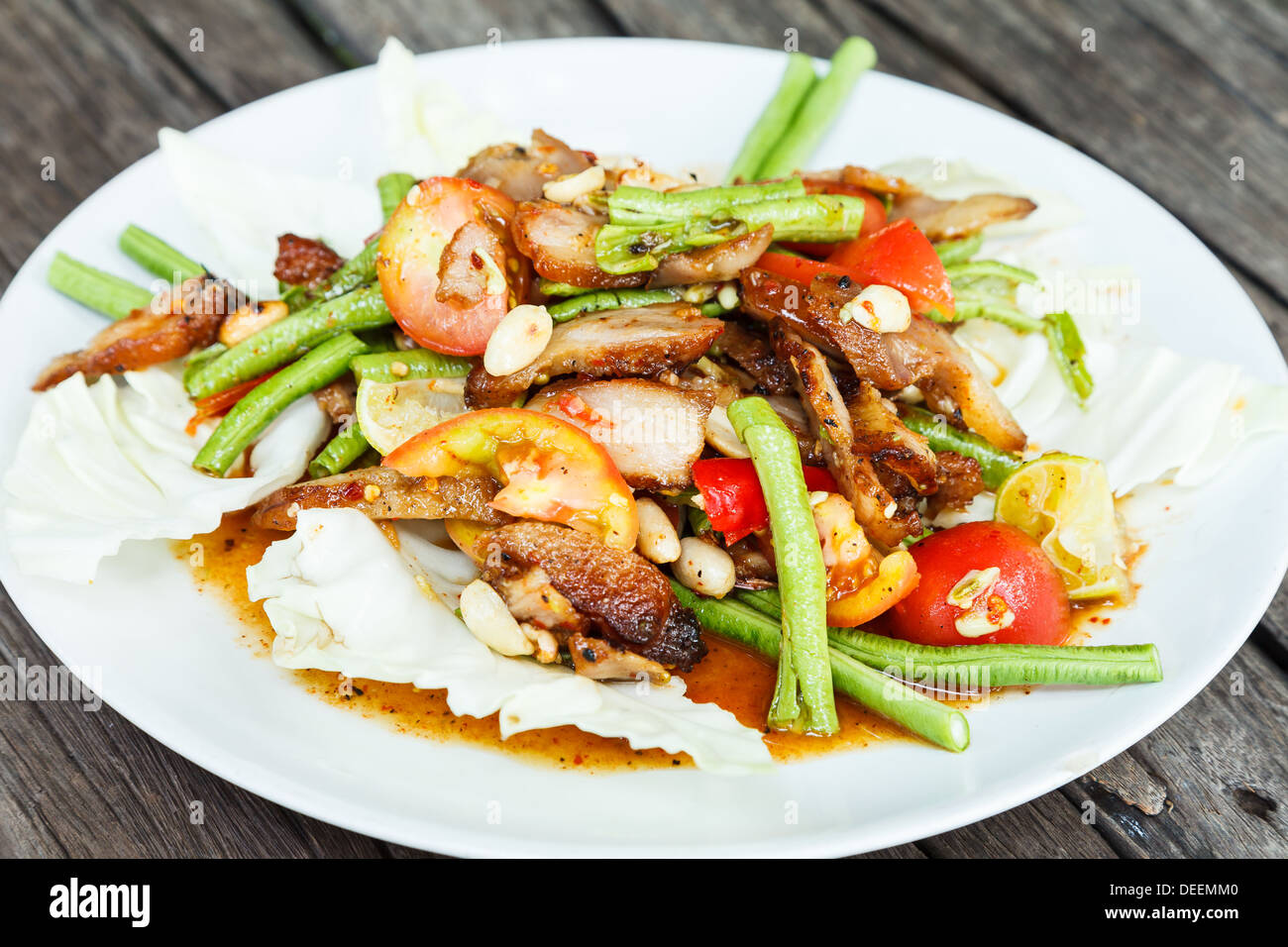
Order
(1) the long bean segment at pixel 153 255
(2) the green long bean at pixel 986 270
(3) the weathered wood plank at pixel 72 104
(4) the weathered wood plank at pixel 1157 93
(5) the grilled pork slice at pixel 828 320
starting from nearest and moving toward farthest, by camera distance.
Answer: (5) the grilled pork slice at pixel 828 320 → (2) the green long bean at pixel 986 270 → (1) the long bean segment at pixel 153 255 → (3) the weathered wood plank at pixel 72 104 → (4) the weathered wood plank at pixel 1157 93

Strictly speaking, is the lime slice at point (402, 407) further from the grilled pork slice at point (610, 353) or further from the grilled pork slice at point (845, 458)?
the grilled pork slice at point (845, 458)

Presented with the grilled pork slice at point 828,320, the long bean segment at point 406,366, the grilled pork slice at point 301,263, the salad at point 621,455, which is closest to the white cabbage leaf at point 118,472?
the salad at point 621,455

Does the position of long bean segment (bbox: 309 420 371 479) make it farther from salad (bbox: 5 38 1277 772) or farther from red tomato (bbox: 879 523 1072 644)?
red tomato (bbox: 879 523 1072 644)

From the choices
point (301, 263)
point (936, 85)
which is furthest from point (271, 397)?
point (936, 85)

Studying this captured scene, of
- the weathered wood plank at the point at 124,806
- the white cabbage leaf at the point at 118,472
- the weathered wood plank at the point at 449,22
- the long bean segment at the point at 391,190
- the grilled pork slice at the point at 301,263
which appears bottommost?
the weathered wood plank at the point at 124,806

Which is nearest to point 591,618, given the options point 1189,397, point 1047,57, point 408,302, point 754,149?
point 408,302

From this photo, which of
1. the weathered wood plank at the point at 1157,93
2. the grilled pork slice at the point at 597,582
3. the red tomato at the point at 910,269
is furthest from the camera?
the weathered wood plank at the point at 1157,93

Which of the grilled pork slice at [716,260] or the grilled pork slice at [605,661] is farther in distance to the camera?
the grilled pork slice at [716,260]

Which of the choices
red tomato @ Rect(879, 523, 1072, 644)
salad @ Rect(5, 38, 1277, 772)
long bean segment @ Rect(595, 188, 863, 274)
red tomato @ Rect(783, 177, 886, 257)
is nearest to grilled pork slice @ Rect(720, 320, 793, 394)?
salad @ Rect(5, 38, 1277, 772)
